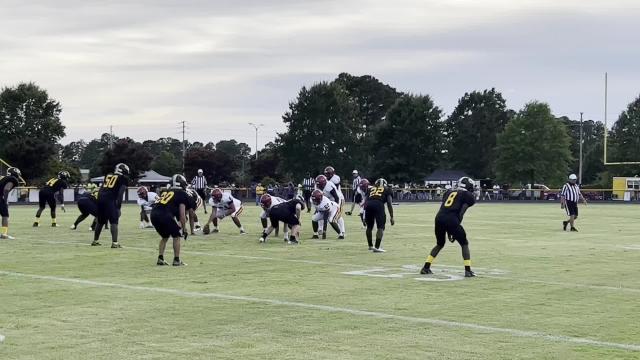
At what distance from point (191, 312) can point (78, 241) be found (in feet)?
39.4

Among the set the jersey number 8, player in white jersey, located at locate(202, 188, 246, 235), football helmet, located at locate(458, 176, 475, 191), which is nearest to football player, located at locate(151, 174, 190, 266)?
the jersey number 8

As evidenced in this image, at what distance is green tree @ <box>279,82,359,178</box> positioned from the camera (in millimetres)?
82312

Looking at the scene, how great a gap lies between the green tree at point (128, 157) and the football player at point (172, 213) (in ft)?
230

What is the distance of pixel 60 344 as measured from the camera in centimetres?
838

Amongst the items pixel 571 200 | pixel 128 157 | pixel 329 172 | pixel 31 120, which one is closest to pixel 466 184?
pixel 329 172

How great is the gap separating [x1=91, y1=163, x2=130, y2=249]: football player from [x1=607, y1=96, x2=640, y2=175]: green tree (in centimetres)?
7983

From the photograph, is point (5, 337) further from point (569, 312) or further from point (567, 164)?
point (567, 164)

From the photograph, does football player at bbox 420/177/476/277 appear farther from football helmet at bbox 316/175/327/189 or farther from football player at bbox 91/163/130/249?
football helmet at bbox 316/175/327/189

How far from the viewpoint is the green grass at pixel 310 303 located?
8289mm

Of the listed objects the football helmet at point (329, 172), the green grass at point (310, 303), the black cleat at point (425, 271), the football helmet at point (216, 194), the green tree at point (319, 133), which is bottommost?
the green grass at point (310, 303)

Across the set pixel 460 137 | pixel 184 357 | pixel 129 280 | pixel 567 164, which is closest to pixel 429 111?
pixel 567 164

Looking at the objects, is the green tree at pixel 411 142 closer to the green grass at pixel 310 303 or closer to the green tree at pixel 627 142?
the green tree at pixel 627 142

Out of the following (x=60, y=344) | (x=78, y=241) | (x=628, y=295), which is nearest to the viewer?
(x=60, y=344)

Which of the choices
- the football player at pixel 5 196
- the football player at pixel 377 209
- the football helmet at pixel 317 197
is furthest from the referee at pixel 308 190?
the football player at pixel 377 209
